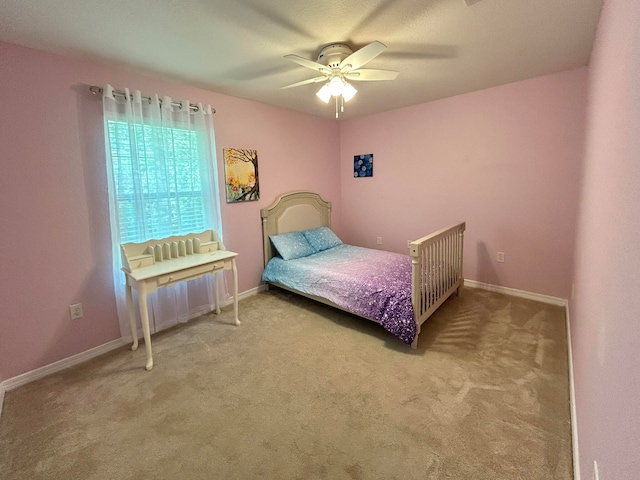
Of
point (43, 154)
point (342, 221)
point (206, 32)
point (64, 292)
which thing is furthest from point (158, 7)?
point (342, 221)

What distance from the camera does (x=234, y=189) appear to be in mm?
3473

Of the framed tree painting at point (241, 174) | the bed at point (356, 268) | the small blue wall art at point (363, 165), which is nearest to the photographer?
the bed at point (356, 268)

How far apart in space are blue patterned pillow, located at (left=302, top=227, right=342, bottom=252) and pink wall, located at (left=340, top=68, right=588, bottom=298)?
85 cm

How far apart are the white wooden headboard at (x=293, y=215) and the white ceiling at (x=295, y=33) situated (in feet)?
4.95

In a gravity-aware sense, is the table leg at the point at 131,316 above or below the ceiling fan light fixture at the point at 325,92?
below

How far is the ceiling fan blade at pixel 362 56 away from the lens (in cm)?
181

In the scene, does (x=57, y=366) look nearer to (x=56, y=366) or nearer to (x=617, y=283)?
(x=56, y=366)

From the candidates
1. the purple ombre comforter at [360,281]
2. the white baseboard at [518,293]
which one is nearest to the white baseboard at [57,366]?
the purple ombre comforter at [360,281]

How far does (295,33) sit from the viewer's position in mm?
2008

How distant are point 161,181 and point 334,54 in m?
1.87

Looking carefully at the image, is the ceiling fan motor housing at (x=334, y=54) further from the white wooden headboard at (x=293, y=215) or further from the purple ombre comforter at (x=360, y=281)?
the white wooden headboard at (x=293, y=215)

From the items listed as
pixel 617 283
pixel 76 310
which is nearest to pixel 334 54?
pixel 617 283

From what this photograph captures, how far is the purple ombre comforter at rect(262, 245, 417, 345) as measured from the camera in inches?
97.7

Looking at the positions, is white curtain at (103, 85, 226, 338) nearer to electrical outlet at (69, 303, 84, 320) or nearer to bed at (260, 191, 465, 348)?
electrical outlet at (69, 303, 84, 320)
